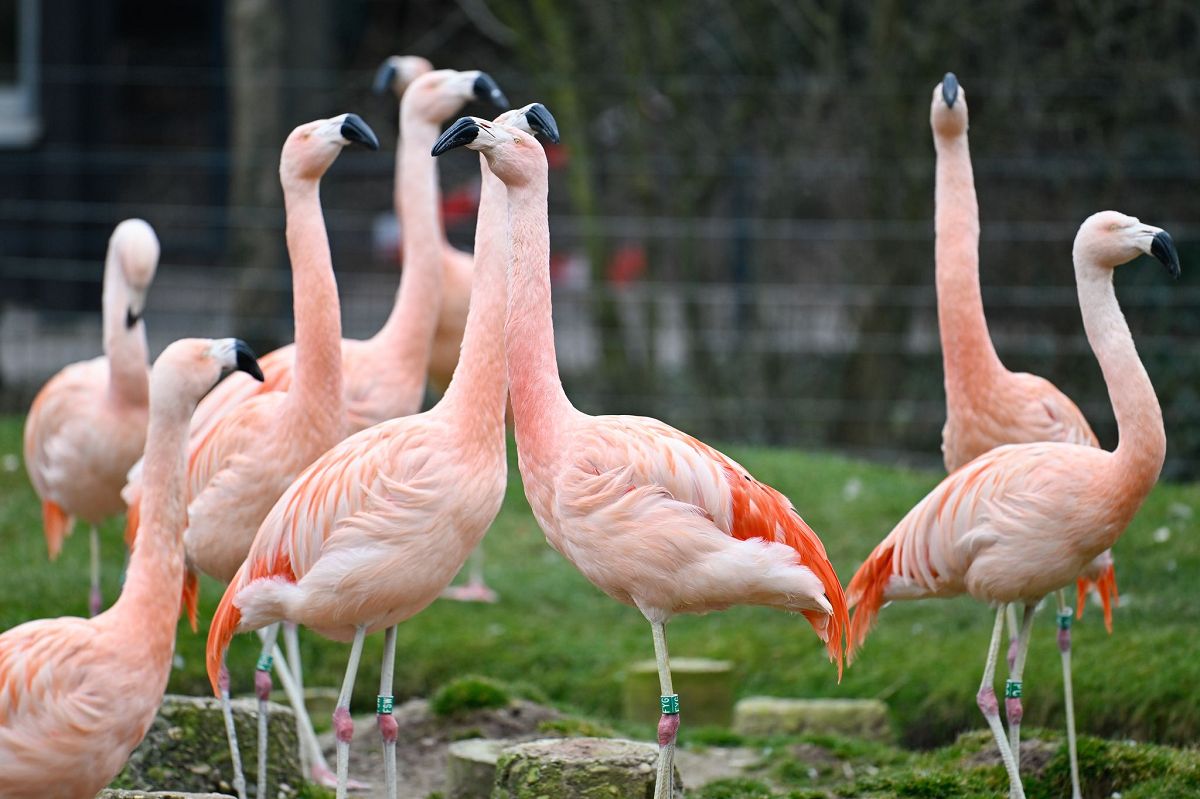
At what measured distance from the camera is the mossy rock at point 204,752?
468cm

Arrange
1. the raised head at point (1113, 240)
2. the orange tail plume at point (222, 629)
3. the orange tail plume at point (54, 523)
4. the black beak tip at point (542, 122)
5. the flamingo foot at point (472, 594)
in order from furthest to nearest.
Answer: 1. the flamingo foot at point (472, 594)
2. the orange tail plume at point (54, 523)
3. the raised head at point (1113, 240)
4. the orange tail plume at point (222, 629)
5. the black beak tip at point (542, 122)

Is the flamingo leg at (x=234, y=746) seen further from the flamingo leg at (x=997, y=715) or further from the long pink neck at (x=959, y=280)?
the long pink neck at (x=959, y=280)

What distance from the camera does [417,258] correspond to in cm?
575

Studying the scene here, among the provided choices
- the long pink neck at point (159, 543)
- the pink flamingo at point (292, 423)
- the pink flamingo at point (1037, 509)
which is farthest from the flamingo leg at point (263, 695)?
the pink flamingo at point (1037, 509)

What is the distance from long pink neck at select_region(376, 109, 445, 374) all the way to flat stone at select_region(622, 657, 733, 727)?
1.44m

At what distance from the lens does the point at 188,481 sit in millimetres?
4926

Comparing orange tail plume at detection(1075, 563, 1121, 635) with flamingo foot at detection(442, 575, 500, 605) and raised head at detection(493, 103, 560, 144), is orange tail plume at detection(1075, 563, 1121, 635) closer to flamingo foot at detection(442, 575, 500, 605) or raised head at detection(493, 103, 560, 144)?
raised head at detection(493, 103, 560, 144)

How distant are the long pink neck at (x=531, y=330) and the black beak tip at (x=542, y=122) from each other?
118mm

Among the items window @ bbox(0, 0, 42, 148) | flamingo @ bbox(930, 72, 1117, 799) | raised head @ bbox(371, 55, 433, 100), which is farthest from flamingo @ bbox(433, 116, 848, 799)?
window @ bbox(0, 0, 42, 148)

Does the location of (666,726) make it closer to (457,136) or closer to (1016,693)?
(1016,693)

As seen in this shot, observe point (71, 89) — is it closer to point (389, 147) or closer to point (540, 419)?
point (389, 147)

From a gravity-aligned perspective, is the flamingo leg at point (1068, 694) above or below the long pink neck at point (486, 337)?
below

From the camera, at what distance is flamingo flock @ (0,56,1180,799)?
3699 mm

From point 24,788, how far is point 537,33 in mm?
8281
